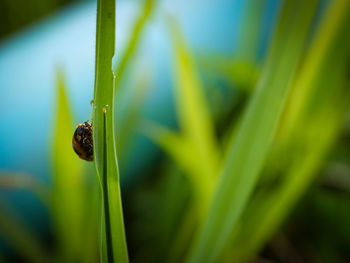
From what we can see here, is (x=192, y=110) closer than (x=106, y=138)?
No

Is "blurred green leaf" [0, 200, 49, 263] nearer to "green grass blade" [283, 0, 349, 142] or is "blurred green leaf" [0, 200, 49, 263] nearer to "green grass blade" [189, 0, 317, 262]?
"green grass blade" [189, 0, 317, 262]

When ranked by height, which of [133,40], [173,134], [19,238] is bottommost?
[19,238]

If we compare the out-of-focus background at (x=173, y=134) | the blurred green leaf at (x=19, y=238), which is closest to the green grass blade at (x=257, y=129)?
the out-of-focus background at (x=173, y=134)

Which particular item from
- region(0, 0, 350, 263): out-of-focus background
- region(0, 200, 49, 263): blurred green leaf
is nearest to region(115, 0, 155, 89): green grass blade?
region(0, 0, 350, 263): out-of-focus background

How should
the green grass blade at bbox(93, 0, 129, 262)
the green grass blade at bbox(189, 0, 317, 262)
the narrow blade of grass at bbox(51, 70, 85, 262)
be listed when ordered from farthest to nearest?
the narrow blade of grass at bbox(51, 70, 85, 262) < the green grass blade at bbox(189, 0, 317, 262) < the green grass blade at bbox(93, 0, 129, 262)

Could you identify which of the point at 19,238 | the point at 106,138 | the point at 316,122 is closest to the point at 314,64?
the point at 316,122

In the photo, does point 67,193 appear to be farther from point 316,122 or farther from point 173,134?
point 316,122

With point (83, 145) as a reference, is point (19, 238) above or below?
below
